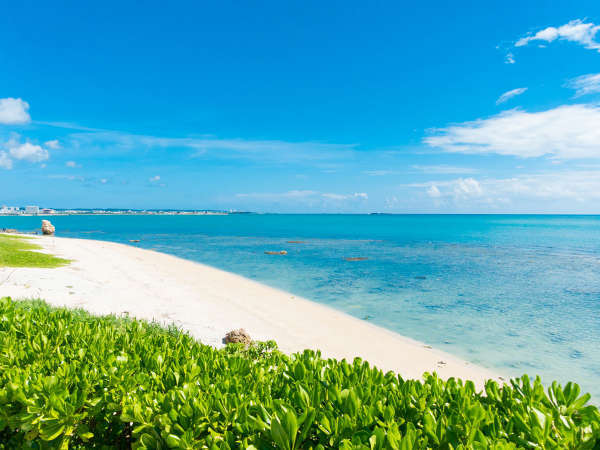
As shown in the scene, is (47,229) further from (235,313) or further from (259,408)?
(259,408)

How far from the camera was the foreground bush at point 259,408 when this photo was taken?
2363 millimetres

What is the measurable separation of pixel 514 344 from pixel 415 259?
27196mm

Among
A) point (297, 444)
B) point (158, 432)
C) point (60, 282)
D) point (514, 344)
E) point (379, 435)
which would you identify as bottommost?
point (514, 344)

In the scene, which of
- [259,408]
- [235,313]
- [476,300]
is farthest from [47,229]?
[259,408]

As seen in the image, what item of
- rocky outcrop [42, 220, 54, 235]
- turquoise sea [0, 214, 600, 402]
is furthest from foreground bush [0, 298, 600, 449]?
rocky outcrop [42, 220, 54, 235]

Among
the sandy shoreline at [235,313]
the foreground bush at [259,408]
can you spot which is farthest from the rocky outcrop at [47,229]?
the foreground bush at [259,408]

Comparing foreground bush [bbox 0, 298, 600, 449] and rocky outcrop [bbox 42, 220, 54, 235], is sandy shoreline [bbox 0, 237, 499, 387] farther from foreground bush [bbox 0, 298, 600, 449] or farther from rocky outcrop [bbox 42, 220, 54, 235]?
rocky outcrop [bbox 42, 220, 54, 235]

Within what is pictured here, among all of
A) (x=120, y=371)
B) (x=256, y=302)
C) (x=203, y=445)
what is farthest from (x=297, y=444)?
(x=256, y=302)

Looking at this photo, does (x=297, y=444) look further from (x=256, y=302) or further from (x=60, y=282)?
(x=60, y=282)

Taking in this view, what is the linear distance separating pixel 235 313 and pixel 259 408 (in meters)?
13.1

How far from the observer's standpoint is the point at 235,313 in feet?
50.3

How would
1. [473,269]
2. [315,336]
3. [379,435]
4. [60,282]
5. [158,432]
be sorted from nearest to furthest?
1. [379,435]
2. [158,432]
3. [315,336]
4. [60,282]
5. [473,269]

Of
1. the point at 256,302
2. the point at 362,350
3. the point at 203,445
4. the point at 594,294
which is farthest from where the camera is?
the point at 594,294

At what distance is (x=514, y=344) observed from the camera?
1402cm
